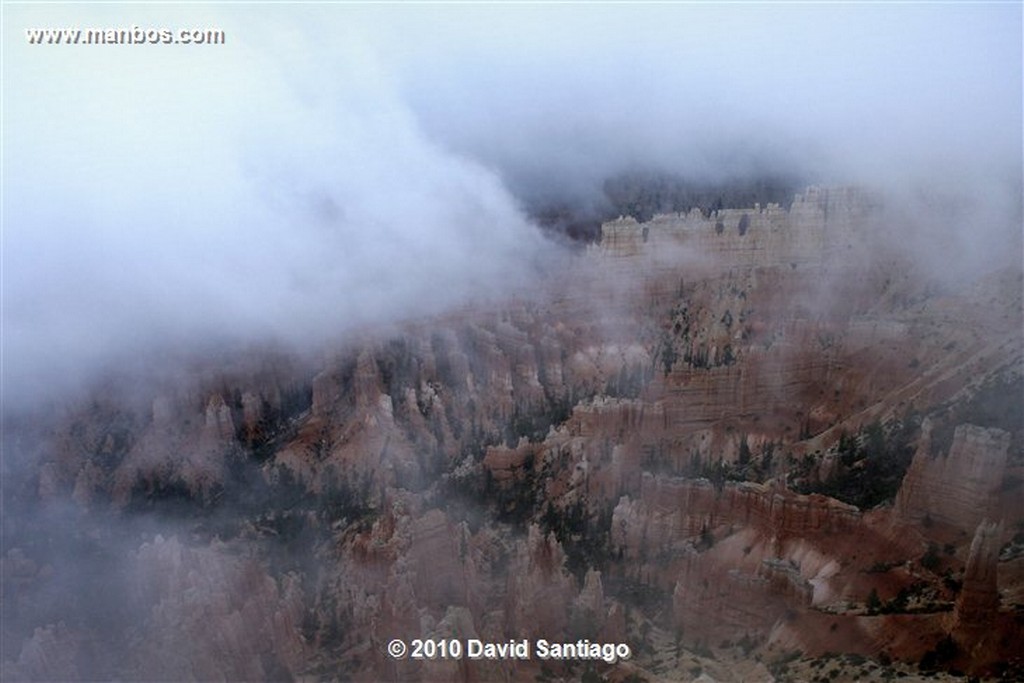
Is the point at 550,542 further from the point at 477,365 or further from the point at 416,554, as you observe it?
the point at 477,365

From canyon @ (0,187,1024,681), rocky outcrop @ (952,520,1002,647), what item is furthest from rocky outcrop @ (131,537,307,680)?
rocky outcrop @ (952,520,1002,647)

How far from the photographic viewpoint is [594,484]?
23.2 meters

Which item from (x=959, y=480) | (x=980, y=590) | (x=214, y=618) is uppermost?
(x=959, y=480)

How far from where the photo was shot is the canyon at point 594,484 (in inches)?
630

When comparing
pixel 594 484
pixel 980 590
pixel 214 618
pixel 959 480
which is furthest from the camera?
pixel 594 484

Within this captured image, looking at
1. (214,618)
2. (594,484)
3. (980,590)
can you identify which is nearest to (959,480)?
(980,590)

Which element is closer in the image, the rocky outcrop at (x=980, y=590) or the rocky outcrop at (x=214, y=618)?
the rocky outcrop at (x=980, y=590)

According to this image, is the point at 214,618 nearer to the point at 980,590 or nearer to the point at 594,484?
Answer: the point at 594,484

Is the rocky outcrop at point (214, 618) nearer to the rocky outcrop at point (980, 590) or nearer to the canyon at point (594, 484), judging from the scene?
the canyon at point (594, 484)

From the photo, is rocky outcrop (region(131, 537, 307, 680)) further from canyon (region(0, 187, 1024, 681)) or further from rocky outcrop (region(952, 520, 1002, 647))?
rocky outcrop (region(952, 520, 1002, 647))

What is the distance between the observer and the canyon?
52.5 ft

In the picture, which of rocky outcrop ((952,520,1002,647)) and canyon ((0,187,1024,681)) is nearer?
rocky outcrop ((952,520,1002,647))

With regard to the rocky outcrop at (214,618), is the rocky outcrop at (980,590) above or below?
above

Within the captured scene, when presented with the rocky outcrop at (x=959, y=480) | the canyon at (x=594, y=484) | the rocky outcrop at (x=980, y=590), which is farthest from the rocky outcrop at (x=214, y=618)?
the rocky outcrop at (x=959, y=480)
